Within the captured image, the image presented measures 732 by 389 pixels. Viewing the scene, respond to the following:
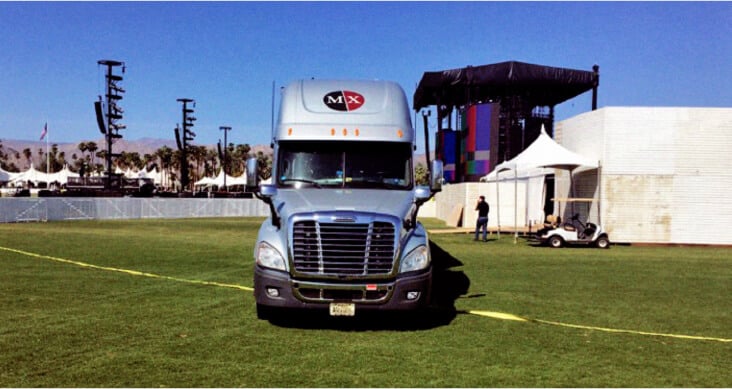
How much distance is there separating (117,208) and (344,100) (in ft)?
119

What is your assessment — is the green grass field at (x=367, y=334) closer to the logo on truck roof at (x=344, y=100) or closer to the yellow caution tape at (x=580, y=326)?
the yellow caution tape at (x=580, y=326)

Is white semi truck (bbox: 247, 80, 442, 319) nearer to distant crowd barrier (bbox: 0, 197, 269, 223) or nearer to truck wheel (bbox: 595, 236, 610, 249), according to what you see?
truck wheel (bbox: 595, 236, 610, 249)

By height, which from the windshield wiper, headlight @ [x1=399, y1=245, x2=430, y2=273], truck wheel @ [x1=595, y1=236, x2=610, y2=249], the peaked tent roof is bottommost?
truck wheel @ [x1=595, y1=236, x2=610, y2=249]

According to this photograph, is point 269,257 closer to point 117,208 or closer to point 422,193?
point 422,193

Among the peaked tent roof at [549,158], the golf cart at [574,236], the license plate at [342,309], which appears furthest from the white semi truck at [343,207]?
the peaked tent roof at [549,158]

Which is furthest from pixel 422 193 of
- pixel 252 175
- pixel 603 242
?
pixel 603 242

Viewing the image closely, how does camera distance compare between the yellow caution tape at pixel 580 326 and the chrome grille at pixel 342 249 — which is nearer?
the chrome grille at pixel 342 249

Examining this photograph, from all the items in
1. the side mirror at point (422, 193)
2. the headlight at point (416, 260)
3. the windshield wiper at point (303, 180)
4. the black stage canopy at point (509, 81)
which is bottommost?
the headlight at point (416, 260)

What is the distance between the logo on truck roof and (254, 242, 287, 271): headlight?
305 cm

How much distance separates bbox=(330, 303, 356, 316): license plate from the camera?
8328 mm

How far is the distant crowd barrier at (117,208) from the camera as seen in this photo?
35.8 meters

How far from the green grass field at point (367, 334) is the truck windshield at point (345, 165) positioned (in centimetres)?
222

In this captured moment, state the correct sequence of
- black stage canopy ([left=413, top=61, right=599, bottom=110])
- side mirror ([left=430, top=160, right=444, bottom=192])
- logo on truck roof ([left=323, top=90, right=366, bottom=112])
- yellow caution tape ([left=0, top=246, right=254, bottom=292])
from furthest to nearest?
black stage canopy ([left=413, top=61, right=599, bottom=110]) → yellow caution tape ([left=0, top=246, right=254, bottom=292]) → logo on truck roof ([left=323, top=90, right=366, bottom=112]) → side mirror ([left=430, top=160, right=444, bottom=192])

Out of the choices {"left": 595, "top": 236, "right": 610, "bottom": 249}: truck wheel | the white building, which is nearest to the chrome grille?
{"left": 595, "top": 236, "right": 610, "bottom": 249}: truck wheel
